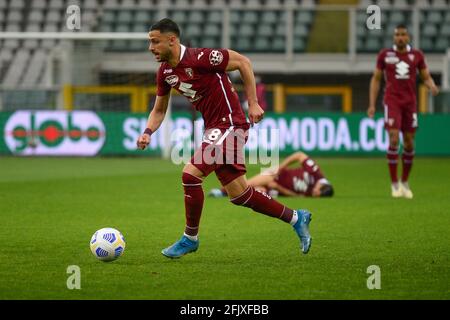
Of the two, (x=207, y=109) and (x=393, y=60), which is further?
(x=393, y=60)

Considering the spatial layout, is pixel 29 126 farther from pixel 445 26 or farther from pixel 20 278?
pixel 20 278

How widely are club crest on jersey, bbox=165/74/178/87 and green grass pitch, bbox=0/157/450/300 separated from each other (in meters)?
1.34

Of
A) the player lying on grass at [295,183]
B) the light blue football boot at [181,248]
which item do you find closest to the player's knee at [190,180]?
the light blue football boot at [181,248]

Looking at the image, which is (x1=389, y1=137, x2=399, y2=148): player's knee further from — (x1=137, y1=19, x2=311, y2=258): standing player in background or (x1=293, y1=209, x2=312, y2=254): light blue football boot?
(x1=137, y1=19, x2=311, y2=258): standing player in background

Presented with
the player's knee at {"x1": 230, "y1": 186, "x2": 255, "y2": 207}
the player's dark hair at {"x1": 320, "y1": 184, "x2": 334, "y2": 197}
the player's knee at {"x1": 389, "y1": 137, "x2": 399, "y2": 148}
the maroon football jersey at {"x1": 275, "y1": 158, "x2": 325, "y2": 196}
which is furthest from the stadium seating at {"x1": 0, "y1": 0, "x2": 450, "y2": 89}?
the player's knee at {"x1": 230, "y1": 186, "x2": 255, "y2": 207}

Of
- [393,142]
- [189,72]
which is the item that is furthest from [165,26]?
[393,142]

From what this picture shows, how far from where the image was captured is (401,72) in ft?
43.5

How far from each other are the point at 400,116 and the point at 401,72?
57 centimetres

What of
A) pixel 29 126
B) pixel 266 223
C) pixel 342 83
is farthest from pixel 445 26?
pixel 266 223

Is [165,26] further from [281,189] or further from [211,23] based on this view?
[211,23]

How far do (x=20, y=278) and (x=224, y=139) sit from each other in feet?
6.31

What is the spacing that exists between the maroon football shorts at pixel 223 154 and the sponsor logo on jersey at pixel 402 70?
5.84 metres

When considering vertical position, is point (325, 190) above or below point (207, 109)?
below

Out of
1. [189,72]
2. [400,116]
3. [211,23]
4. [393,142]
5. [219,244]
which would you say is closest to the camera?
[189,72]
